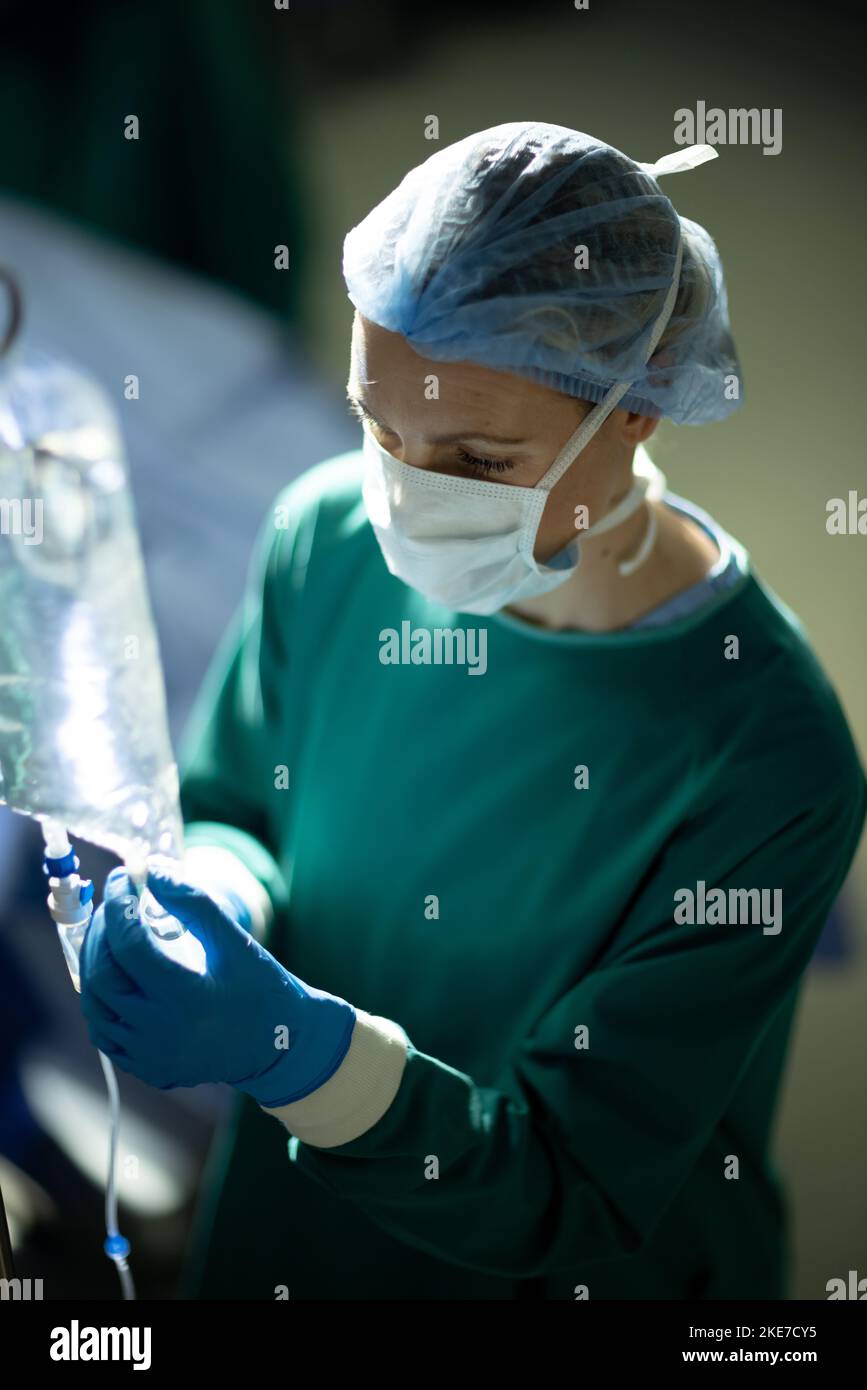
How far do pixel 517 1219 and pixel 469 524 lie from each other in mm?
609

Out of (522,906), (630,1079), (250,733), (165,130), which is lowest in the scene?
(630,1079)

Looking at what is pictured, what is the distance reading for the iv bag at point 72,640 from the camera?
3.30ft

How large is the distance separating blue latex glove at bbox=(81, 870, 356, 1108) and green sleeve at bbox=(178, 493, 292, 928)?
34 centimetres

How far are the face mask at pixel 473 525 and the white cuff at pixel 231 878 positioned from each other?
340 mm

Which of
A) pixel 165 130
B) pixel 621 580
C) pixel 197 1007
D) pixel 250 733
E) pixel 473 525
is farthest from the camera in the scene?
pixel 165 130

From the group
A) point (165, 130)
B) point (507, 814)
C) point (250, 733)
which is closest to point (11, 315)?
point (250, 733)

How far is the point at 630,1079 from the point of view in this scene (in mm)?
1133

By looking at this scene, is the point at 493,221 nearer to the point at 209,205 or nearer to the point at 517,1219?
the point at 517,1219

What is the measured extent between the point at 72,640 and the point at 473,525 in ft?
1.15

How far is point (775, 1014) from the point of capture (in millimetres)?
1194

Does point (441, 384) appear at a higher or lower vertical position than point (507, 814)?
higher

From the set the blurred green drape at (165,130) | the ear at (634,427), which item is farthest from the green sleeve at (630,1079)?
the blurred green drape at (165,130)

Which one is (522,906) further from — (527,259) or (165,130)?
(165,130)

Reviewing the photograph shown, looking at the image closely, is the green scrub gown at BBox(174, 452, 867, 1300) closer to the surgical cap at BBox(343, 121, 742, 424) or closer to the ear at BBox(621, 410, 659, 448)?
the ear at BBox(621, 410, 659, 448)
